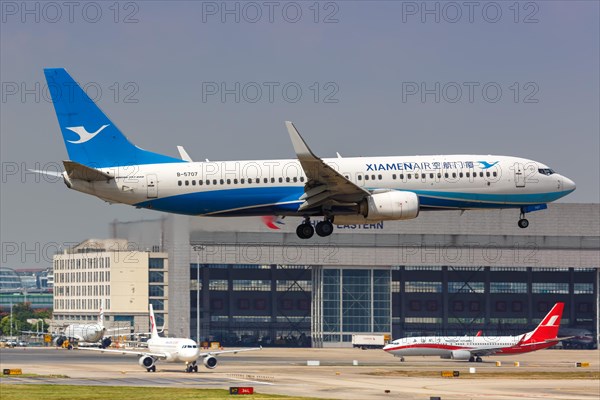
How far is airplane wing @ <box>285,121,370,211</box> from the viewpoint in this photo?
71438mm

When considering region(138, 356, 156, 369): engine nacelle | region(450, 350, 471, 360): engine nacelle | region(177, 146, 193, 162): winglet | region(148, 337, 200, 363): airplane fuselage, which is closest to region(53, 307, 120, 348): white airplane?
region(148, 337, 200, 363): airplane fuselage

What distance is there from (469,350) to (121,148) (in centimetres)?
9497

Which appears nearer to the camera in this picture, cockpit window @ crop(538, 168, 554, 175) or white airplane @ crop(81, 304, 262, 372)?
cockpit window @ crop(538, 168, 554, 175)

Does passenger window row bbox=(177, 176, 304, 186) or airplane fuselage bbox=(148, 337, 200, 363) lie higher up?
passenger window row bbox=(177, 176, 304, 186)

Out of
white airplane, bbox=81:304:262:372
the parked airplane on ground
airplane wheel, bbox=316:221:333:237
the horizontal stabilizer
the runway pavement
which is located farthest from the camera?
the parked airplane on ground

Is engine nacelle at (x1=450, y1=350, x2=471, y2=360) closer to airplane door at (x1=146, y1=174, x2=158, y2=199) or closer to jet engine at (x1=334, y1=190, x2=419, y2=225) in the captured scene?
jet engine at (x1=334, y1=190, x2=419, y2=225)

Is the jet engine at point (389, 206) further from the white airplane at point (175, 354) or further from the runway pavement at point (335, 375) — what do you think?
the white airplane at point (175, 354)

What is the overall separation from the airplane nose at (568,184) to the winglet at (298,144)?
76.2 ft

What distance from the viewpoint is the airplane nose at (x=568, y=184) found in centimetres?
8406

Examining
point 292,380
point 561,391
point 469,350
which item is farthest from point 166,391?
point 469,350

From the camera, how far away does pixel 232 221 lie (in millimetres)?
174125

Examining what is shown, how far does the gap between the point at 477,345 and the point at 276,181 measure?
9372cm

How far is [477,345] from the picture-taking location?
536ft

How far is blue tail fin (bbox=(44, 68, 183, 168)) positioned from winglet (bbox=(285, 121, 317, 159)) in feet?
40.1
